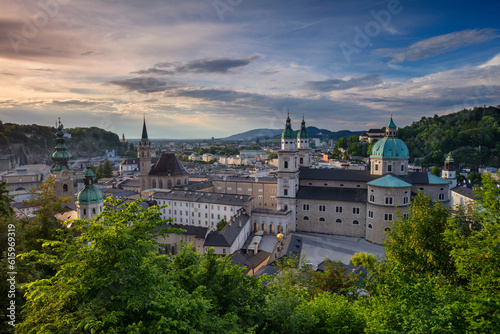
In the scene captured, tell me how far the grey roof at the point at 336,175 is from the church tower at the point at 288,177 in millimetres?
2484

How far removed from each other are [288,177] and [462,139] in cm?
8850

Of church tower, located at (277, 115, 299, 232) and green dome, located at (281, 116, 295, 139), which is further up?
green dome, located at (281, 116, 295, 139)

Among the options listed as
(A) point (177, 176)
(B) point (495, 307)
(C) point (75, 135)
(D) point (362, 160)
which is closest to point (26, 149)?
(C) point (75, 135)

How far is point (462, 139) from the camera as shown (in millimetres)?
104312

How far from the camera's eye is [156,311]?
7.73 m

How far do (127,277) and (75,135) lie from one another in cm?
21968

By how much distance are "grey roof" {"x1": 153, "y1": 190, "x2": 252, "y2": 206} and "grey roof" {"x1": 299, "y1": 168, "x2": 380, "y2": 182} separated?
10.2m

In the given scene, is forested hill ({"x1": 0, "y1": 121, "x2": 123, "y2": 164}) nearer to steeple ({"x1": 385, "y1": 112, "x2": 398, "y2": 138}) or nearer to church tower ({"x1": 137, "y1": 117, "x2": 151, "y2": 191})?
church tower ({"x1": 137, "y1": 117, "x2": 151, "y2": 191})

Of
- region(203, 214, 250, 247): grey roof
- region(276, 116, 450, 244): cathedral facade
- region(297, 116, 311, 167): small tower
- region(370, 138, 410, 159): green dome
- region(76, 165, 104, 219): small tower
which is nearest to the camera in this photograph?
region(76, 165, 104, 219): small tower

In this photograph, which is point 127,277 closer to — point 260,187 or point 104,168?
point 260,187

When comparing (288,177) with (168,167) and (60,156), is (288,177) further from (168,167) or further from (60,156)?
(60,156)

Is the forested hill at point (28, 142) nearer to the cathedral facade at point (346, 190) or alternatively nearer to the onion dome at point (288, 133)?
the onion dome at point (288, 133)

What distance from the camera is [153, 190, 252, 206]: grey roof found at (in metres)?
48.1

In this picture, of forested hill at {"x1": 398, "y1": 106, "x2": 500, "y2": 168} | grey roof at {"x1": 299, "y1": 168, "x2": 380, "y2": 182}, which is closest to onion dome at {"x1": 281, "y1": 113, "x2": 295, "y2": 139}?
grey roof at {"x1": 299, "y1": 168, "x2": 380, "y2": 182}
